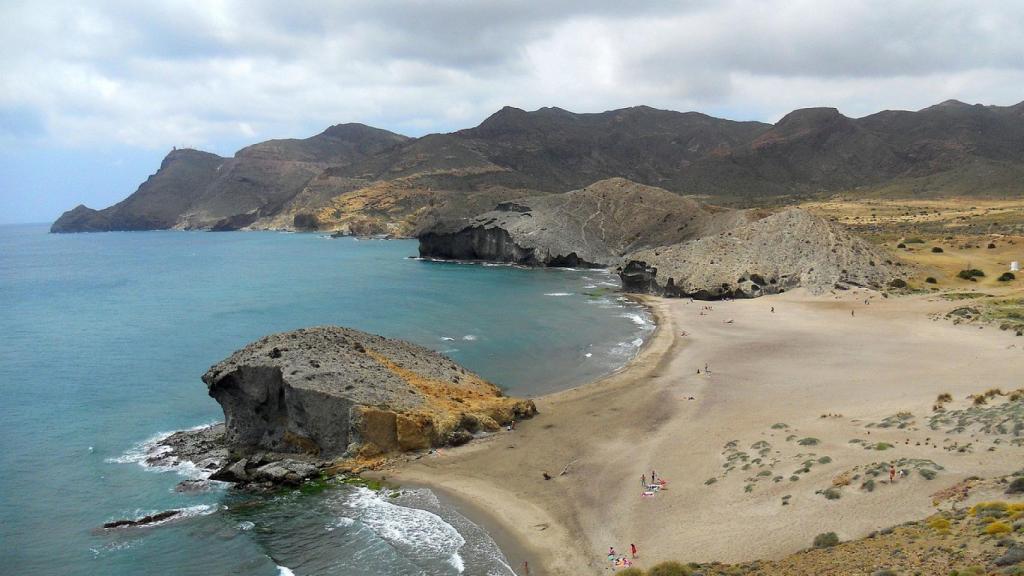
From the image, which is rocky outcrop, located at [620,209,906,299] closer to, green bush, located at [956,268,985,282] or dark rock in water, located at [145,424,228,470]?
green bush, located at [956,268,985,282]

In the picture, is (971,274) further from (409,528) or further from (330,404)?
(409,528)

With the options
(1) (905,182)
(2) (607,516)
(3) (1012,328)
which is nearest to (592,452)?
(2) (607,516)

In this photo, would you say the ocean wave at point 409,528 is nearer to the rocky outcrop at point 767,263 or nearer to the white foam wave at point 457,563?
the white foam wave at point 457,563

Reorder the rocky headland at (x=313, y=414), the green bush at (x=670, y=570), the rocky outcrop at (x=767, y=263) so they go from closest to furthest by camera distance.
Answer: the green bush at (x=670, y=570), the rocky headland at (x=313, y=414), the rocky outcrop at (x=767, y=263)

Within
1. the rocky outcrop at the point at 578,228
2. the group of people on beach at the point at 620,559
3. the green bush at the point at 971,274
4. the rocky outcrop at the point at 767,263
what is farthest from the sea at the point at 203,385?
the green bush at the point at 971,274

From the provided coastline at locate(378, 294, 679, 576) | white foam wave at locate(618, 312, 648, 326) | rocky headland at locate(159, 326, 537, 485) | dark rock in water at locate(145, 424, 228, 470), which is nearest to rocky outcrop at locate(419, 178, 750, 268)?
white foam wave at locate(618, 312, 648, 326)

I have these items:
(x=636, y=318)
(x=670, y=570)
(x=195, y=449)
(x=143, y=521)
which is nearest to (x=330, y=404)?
(x=195, y=449)

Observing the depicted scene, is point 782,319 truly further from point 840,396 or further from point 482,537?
point 482,537
